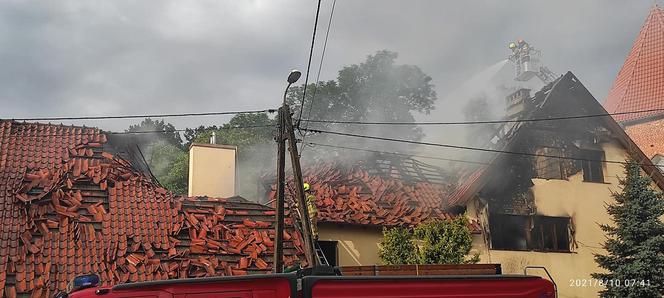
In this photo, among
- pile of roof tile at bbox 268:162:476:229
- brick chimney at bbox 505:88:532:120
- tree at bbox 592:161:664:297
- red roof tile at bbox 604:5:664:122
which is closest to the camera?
tree at bbox 592:161:664:297

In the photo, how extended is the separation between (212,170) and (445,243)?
7.15m

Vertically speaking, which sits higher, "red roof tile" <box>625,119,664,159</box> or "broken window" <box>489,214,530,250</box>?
"red roof tile" <box>625,119,664,159</box>

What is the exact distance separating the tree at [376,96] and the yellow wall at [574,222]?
9585 mm

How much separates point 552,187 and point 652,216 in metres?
2.75

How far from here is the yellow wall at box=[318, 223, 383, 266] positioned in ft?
52.5

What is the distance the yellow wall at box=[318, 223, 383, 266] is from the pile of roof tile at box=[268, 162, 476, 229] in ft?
0.97

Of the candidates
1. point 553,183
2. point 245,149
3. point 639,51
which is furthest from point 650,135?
point 245,149

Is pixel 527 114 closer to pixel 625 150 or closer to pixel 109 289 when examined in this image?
pixel 625 150

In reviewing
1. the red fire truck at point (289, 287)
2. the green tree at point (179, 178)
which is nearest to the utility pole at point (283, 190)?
the red fire truck at point (289, 287)

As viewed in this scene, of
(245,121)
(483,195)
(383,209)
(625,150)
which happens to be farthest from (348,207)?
(245,121)

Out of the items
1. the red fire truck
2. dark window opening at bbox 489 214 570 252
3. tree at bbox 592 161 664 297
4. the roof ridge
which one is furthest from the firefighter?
the roof ridge

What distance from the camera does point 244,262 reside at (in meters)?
13.2

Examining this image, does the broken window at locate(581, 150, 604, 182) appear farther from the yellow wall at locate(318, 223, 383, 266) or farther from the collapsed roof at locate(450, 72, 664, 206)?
the yellow wall at locate(318, 223, 383, 266)

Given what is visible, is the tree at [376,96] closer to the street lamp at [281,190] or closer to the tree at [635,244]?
the tree at [635,244]
